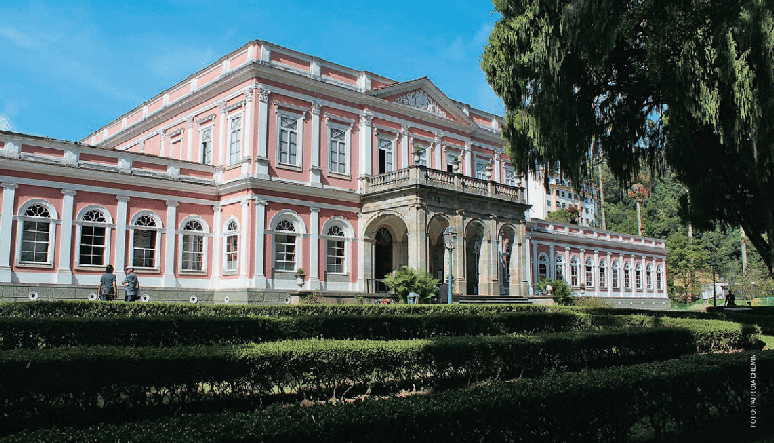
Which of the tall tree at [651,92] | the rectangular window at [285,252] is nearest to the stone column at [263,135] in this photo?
the rectangular window at [285,252]

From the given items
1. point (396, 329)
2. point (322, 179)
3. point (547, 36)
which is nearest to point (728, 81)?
point (547, 36)

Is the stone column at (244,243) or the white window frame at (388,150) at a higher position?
the white window frame at (388,150)

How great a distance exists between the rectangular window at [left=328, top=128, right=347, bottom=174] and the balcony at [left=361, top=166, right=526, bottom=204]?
1.18 meters

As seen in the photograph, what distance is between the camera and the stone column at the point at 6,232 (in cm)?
1955

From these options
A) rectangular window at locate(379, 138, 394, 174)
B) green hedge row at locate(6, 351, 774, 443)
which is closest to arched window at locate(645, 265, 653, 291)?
rectangular window at locate(379, 138, 394, 174)

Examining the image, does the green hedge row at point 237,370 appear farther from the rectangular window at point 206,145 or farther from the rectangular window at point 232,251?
the rectangular window at point 206,145

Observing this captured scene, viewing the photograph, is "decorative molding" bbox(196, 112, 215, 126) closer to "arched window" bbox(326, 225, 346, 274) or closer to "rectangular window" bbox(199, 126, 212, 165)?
"rectangular window" bbox(199, 126, 212, 165)

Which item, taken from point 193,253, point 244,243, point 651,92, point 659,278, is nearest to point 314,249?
point 244,243

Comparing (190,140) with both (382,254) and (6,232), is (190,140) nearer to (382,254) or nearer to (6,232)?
(6,232)

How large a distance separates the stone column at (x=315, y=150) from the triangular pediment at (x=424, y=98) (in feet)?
10.0

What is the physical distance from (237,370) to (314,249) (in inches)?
695

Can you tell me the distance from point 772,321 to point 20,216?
2418 centimetres

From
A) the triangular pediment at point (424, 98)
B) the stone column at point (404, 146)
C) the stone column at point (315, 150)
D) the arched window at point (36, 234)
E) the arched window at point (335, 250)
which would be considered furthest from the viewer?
the stone column at point (404, 146)

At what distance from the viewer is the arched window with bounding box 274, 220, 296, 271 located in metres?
24.0
